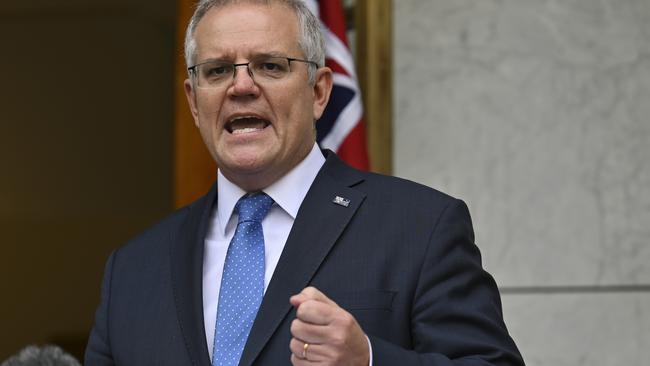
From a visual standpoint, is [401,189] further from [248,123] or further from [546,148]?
[546,148]

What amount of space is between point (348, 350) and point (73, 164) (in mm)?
6894

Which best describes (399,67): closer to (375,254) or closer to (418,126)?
(418,126)

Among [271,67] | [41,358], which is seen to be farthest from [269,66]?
[41,358]

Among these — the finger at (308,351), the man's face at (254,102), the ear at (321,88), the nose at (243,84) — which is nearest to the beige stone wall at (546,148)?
the ear at (321,88)

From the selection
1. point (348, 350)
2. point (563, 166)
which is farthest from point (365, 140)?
point (348, 350)

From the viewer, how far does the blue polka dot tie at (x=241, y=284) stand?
2.31m

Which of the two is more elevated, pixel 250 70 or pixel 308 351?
pixel 250 70

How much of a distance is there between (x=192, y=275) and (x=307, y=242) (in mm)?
268

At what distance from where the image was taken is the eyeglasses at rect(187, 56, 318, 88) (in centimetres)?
242

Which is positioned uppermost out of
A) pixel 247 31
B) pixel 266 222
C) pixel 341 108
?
pixel 247 31

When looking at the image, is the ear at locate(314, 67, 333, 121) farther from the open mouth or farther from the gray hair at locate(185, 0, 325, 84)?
the open mouth

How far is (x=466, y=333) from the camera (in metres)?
2.19

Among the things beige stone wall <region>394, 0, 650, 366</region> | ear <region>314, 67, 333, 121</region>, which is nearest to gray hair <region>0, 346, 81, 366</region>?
ear <region>314, 67, 333, 121</region>

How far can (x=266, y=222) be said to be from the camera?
8.14 feet
